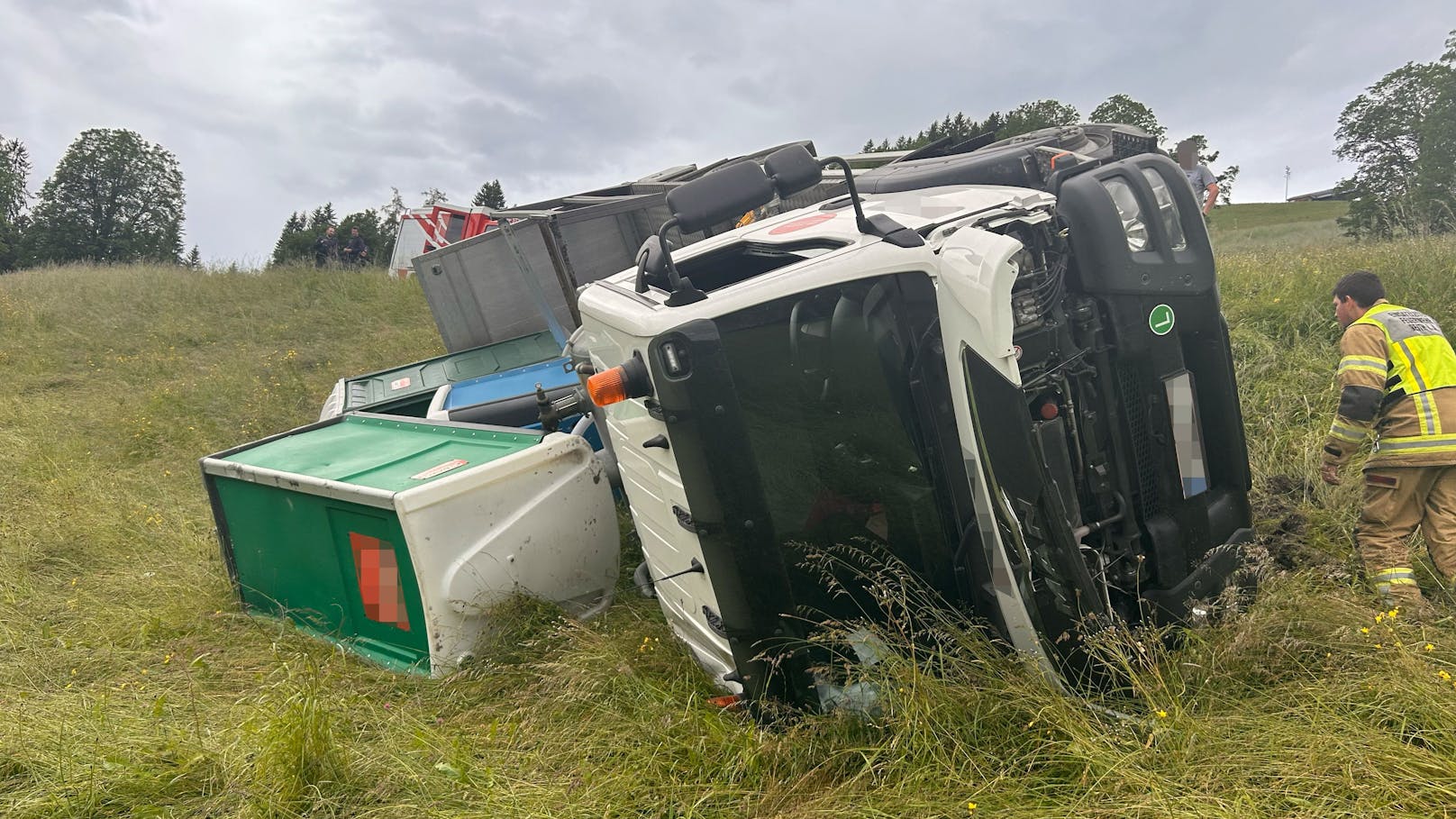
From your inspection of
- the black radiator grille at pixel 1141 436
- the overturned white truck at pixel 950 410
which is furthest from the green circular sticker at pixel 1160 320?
the black radiator grille at pixel 1141 436

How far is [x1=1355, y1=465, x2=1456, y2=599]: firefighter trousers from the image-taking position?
10.9 ft

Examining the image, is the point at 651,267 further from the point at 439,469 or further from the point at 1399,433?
the point at 1399,433

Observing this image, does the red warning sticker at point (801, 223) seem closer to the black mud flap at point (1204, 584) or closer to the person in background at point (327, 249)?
the black mud flap at point (1204, 584)

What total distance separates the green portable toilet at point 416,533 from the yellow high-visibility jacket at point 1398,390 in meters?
2.97

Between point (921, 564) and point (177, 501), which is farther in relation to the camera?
point (177, 501)

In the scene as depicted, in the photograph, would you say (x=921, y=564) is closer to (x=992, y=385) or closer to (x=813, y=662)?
(x=813, y=662)

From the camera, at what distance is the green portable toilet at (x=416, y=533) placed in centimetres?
332

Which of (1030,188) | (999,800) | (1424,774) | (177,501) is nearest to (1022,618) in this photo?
(999,800)

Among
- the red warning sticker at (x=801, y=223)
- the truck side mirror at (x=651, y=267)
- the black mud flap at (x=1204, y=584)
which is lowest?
the black mud flap at (x=1204, y=584)

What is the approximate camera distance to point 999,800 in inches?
85.9

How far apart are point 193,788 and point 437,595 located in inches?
37.6

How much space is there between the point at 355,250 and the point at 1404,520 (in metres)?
15.2

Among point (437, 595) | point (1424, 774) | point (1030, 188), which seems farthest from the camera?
point (437, 595)

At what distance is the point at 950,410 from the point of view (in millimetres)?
2393
